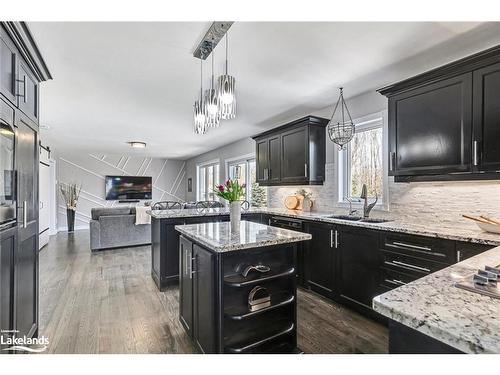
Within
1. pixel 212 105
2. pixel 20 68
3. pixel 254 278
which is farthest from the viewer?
pixel 212 105

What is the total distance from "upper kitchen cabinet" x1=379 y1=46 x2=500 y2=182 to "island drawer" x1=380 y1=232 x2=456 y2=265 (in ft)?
2.06

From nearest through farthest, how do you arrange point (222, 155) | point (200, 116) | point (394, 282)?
point (394, 282) < point (200, 116) < point (222, 155)

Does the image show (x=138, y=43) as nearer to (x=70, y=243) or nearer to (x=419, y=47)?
(x=419, y=47)

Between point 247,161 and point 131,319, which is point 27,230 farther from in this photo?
point 247,161

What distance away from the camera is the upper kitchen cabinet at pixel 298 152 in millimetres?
3764

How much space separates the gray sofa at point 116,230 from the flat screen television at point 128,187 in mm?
3554

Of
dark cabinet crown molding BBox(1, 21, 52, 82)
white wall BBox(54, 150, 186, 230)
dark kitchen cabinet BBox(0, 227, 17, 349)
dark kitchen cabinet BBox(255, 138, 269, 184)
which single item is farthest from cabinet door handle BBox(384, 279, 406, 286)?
white wall BBox(54, 150, 186, 230)

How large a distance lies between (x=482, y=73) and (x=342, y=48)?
1.08m

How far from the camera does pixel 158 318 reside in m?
2.57

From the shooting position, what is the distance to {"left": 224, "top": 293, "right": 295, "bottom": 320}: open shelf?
1755 millimetres

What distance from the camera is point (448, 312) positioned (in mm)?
743

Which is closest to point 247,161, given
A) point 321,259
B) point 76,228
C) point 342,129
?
point 342,129

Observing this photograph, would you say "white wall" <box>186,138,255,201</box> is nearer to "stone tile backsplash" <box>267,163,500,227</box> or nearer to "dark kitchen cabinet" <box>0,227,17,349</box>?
"stone tile backsplash" <box>267,163,500,227</box>

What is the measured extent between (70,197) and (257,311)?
8499 mm
